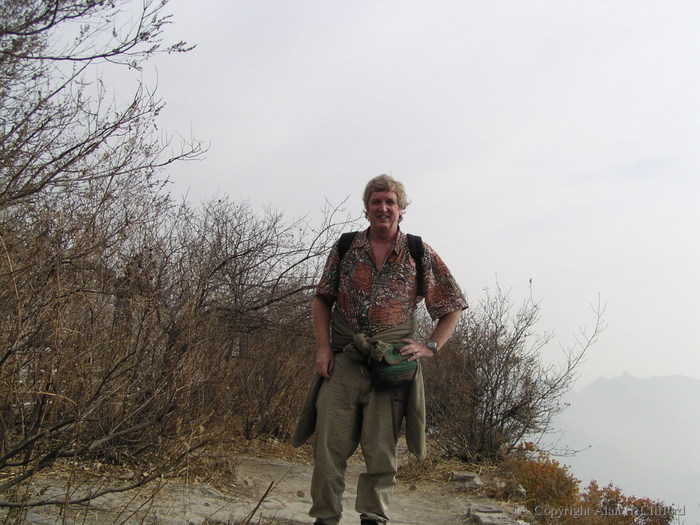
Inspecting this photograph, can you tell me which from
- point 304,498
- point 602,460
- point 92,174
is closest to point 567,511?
point 304,498

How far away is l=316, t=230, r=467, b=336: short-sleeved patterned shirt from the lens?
3471 mm

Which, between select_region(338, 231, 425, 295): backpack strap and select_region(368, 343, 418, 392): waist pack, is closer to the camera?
select_region(368, 343, 418, 392): waist pack

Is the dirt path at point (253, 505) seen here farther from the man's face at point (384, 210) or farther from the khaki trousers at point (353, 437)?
the man's face at point (384, 210)

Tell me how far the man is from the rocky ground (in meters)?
0.37

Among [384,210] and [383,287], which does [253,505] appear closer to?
[383,287]

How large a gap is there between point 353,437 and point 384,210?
1.22 m

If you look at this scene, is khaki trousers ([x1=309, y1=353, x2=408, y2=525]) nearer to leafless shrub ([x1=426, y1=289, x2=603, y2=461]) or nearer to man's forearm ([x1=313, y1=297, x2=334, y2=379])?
man's forearm ([x1=313, y1=297, x2=334, y2=379])

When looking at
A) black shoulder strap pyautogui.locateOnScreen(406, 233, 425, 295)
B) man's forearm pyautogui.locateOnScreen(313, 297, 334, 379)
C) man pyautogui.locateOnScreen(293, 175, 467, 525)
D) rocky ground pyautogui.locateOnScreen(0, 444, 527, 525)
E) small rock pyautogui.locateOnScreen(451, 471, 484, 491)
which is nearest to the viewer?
rocky ground pyautogui.locateOnScreen(0, 444, 527, 525)

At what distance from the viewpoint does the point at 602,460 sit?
139m

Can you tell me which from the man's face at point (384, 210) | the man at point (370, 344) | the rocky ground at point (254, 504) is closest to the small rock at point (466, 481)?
the rocky ground at point (254, 504)

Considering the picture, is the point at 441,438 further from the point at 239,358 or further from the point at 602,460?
the point at 602,460

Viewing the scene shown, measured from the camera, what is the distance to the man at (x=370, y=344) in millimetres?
3355

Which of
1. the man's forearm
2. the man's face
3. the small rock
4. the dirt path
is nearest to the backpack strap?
the man's face

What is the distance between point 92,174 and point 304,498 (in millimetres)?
3085
